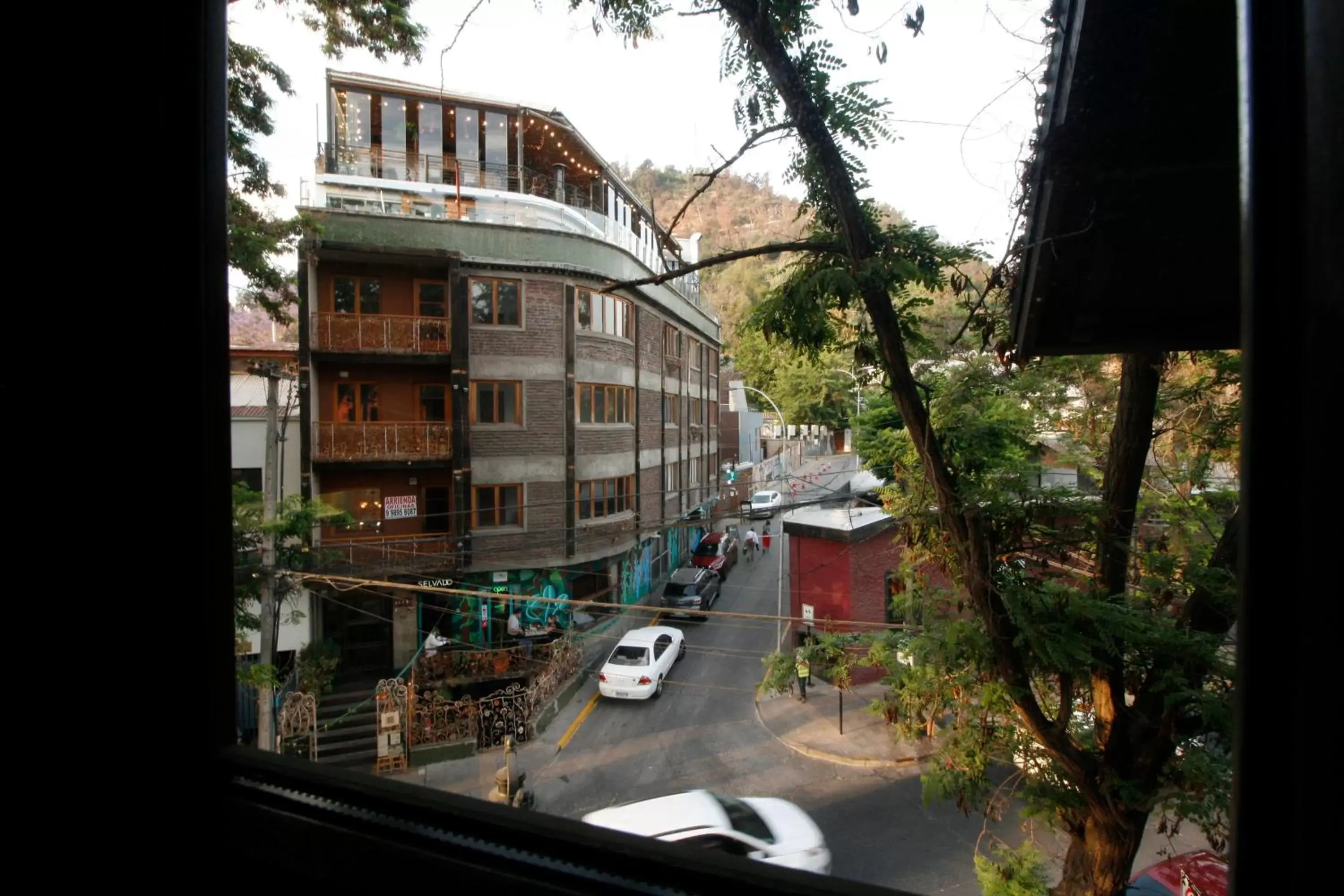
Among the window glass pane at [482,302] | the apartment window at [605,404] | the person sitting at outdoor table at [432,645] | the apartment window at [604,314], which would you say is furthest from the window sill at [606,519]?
the window glass pane at [482,302]

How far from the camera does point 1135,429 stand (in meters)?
2.35

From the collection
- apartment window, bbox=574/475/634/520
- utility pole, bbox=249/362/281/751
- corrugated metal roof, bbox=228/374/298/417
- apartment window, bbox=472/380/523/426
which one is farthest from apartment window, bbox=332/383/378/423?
apartment window, bbox=574/475/634/520

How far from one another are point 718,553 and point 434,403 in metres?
6.95

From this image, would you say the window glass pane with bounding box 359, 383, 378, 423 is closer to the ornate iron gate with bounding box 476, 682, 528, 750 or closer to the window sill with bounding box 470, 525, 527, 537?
the window sill with bounding box 470, 525, 527, 537

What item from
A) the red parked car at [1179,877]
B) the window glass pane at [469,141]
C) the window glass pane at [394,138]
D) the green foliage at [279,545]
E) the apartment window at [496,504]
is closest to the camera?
the red parked car at [1179,877]

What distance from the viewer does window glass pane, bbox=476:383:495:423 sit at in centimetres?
730

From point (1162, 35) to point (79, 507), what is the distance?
1668 millimetres

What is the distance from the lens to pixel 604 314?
8469 millimetres

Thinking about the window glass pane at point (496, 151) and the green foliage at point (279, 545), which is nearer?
the green foliage at point (279, 545)

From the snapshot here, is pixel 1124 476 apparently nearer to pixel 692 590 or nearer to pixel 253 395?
pixel 253 395

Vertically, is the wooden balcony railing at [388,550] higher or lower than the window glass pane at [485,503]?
lower

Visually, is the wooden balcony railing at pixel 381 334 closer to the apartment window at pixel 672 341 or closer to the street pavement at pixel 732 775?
the street pavement at pixel 732 775

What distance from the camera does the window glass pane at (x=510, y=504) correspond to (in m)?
7.48

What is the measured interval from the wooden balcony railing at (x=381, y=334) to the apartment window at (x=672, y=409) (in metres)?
4.07
